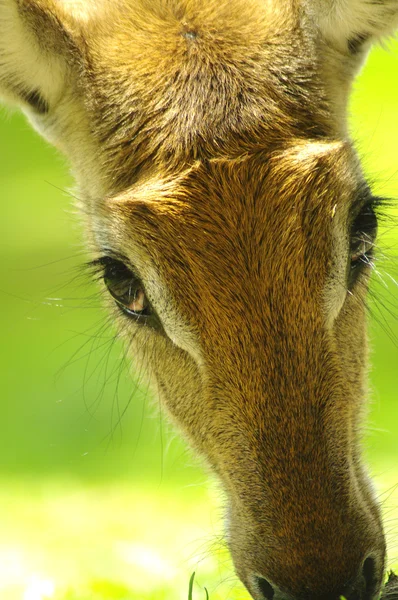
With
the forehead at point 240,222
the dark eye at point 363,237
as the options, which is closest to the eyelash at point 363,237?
the dark eye at point 363,237

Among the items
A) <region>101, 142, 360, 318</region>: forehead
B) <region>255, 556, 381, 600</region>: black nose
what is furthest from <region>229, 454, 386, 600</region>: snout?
<region>101, 142, 360, 318</region>: forehead

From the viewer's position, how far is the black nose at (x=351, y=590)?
16.8 feet

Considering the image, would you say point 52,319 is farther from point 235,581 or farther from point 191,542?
point 235,581

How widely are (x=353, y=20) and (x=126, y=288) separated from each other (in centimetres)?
217

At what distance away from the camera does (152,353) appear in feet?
21.3

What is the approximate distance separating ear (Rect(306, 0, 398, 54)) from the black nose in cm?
313

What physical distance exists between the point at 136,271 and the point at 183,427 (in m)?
1.10

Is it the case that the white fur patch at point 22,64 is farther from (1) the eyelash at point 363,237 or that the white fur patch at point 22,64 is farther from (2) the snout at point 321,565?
(2) the snout at point 321,565

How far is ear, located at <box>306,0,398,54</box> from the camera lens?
259 inches

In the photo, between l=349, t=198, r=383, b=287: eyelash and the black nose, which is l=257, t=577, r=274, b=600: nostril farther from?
l=349, t=198, r=383, b=287: eyelash

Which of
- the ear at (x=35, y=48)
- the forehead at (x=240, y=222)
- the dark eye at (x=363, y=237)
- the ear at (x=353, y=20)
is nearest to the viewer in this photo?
the forehead at (x=240, y=222)

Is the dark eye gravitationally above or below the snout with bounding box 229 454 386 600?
above

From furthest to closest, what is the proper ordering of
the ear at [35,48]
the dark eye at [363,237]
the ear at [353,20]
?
the ear at [353,20] < the ear at [35,48] < the dark eye at [363,237]

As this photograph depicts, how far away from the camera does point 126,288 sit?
6176 millimetres
